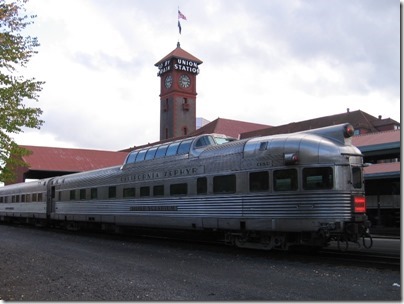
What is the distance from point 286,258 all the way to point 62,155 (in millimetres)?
47851

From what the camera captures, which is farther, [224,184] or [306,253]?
[224,184]

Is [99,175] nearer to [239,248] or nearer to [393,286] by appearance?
[239,248]

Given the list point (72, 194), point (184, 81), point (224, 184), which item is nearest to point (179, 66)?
point (184, 81)

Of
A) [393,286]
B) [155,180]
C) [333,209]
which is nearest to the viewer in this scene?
[393,286]

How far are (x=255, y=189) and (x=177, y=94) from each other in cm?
6932

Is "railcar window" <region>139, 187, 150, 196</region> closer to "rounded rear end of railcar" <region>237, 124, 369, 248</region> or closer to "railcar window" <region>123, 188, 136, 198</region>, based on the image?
"railcar window" <region>123, 188, 136, 198</region>

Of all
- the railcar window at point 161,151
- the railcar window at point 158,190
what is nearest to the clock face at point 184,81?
the railcar window at point 161,151

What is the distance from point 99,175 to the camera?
2095 centimetres

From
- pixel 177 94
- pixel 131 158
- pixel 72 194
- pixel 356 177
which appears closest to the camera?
pixel 356 177

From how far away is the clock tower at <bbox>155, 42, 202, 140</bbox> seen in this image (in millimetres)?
80625

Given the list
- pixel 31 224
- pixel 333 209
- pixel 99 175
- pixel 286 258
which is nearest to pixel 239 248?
pixel 286 258

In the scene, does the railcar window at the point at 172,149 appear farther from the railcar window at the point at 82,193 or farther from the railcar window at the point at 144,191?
the railcar window at the point at 82,193

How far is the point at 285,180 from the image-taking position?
1184 centimetres

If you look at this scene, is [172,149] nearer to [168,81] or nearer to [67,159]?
[67,159]
